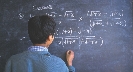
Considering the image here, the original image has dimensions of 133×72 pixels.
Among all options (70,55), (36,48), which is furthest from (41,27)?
(70,55)

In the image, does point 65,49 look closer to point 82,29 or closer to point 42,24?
point 82,29

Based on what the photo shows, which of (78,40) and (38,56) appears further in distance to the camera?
(78,40)

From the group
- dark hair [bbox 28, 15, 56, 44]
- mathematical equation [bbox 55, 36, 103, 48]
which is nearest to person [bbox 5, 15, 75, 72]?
dark hair [bbox 28, 15, 56, 44]

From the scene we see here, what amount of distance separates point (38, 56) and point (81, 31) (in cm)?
90

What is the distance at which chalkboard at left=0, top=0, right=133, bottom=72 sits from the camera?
2246 millimetres

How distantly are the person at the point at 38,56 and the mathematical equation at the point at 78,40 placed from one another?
2.32 ft

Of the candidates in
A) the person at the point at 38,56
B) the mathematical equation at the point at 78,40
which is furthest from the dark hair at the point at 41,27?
the mathematical equation at the point at 78,40

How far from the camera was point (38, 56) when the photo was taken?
1.44 meters

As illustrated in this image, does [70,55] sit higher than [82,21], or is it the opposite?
[82,21]

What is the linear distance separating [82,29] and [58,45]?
29 centimetres

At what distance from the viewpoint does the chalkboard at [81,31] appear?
225 cm

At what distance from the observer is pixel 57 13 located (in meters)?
2.26

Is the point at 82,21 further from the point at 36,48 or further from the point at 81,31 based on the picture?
the point at 36,48

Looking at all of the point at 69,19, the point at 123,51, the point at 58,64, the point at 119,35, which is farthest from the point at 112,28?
the point at 58,64
